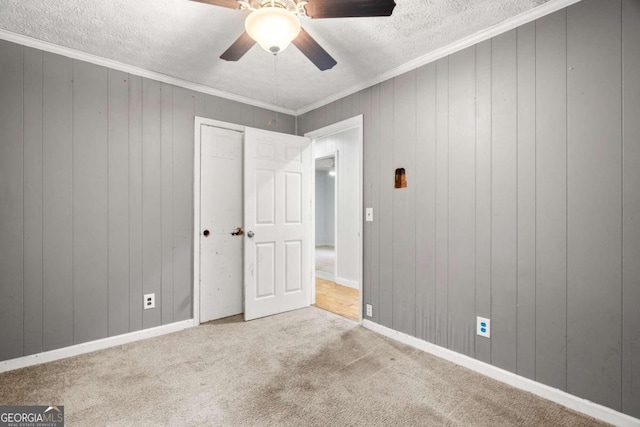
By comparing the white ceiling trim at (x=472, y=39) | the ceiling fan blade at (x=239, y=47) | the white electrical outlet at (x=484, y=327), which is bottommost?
the white electrical outlet at (x=484, y=327)

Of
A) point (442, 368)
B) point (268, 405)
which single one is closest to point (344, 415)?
point (268, 405)

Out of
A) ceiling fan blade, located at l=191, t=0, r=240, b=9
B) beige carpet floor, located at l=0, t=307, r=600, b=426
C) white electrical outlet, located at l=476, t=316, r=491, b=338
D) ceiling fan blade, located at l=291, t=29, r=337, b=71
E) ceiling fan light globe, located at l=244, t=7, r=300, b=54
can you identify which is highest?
ceiling fan blade, located at l=191, t=0, r=240, b=9

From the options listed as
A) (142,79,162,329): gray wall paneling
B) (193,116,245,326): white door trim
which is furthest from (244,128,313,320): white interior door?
(142,79,162,329): gray wall paneling

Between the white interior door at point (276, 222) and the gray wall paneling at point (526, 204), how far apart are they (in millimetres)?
2315

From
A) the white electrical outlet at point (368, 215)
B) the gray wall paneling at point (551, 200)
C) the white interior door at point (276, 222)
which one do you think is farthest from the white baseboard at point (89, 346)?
the gray wall paneling at point (551, 200)

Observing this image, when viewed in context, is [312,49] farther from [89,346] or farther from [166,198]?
[89,346]

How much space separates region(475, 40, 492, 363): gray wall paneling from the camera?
2266 mm

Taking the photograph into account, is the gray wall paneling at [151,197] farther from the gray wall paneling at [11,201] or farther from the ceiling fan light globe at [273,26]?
the ceiling fan light globe at [273,26]

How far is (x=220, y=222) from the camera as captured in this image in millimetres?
3402

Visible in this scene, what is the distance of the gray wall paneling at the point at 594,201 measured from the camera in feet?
5.72

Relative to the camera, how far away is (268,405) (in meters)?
1.89

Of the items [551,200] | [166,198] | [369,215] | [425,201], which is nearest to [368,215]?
[369,215]

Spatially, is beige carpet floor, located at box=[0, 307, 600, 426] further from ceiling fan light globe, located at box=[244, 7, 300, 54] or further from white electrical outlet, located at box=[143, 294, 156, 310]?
ceiling fan light globe, located at box=[244, 7, 300, 54]

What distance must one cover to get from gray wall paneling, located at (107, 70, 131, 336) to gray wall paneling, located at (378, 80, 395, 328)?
2.37 m
